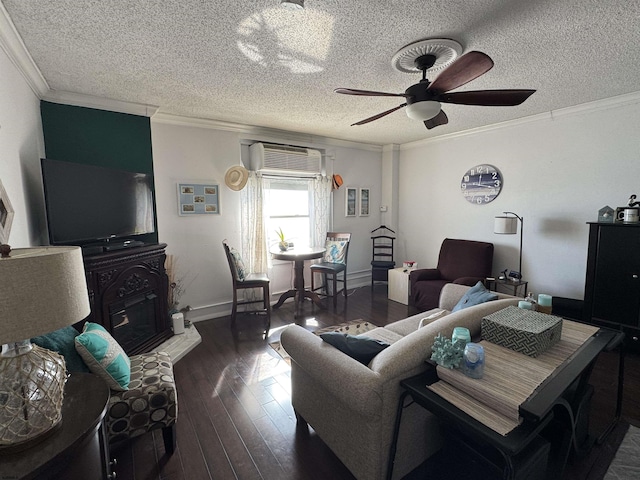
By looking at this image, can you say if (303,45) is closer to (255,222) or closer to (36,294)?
(36,294)

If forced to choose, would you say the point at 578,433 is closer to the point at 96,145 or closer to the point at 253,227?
the point at 253,227

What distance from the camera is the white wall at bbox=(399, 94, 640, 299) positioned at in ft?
10.1

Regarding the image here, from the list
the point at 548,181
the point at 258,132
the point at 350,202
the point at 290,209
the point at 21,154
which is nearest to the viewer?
the point at 21,154

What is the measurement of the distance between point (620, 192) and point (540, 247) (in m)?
0.93

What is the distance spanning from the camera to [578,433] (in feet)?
5.48

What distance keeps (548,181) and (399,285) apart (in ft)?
7.51

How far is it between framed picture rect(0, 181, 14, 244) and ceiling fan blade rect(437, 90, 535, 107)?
2.63 metres

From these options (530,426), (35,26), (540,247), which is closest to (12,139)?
(35,26)

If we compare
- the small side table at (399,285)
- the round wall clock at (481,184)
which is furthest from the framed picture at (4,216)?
the round wall clock at (481,184)

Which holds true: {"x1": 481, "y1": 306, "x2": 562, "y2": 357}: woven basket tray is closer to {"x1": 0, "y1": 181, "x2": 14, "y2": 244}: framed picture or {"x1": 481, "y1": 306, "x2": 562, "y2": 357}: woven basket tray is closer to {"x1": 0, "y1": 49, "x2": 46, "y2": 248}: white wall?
{"x1": 0, "y1": 181, "x2": 14, "y2": 244}: framed picture

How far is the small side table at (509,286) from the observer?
11.6 ft

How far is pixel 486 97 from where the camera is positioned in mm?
1939

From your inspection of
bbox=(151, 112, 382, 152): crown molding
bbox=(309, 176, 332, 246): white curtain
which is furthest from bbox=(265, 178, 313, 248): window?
bbox=(151, 112, 382, 152): crown molding

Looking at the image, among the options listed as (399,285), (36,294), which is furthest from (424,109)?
(399,285)
